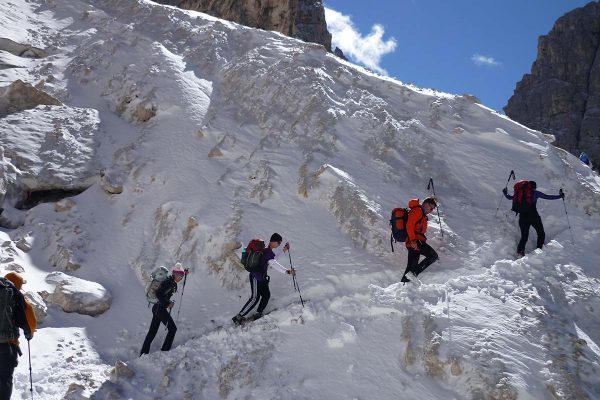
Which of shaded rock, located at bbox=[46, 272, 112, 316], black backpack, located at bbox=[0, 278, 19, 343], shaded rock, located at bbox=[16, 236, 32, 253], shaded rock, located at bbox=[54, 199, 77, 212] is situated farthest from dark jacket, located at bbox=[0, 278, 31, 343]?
shaded rock, located at bbox=[54, 199, 77, 212]

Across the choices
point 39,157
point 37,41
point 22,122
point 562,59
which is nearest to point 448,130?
point 39,157

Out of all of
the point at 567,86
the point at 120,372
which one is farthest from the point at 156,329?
the point at 567,86

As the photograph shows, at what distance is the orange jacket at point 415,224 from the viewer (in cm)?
1103

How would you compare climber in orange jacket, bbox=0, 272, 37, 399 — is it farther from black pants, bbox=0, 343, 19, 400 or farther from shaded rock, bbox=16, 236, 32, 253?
shaded rock, bbox=16, 236, 32, 253

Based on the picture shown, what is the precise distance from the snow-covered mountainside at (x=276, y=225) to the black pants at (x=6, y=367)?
1075mm

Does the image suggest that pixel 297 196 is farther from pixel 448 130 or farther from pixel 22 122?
pixel 22 122

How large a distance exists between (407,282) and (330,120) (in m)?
8.21

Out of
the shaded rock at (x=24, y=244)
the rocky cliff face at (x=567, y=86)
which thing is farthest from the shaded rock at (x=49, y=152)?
the rocky cliff face at (x=567, y=86)

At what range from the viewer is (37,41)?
23547mm

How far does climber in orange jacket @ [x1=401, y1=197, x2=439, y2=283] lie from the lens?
11008mm

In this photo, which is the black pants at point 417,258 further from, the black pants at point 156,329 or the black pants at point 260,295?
the black pants at point 156,329

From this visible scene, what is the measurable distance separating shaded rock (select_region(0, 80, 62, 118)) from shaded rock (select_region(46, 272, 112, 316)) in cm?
899

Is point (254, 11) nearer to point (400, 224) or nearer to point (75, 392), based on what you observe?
point (400, 224)

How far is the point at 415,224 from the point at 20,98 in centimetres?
1515
